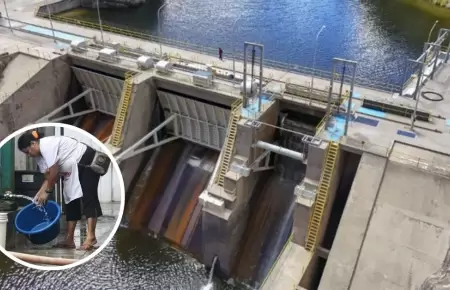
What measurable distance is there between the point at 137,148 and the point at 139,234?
5164 millimetres

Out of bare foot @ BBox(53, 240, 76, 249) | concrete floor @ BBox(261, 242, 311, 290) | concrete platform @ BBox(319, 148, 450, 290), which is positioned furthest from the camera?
concrete floor @ BBox(261, 242, 311, 290)

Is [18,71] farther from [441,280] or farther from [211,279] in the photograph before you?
[441,280]

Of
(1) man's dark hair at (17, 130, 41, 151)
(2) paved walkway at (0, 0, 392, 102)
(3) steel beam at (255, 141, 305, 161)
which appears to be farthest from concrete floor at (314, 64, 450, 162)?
(1) man's dark hair at (17, 130, 41, 151)

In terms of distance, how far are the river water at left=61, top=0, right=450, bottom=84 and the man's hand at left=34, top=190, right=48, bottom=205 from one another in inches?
1391

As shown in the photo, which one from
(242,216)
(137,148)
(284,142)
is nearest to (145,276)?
(242,216)

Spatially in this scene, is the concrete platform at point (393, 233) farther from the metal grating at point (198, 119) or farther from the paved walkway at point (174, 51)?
the metal grating at point (198, 119)

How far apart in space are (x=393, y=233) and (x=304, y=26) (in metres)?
37.3

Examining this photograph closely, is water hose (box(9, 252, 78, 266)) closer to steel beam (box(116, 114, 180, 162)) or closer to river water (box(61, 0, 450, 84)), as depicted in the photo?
steel beam (box(116, 114, 180, 162))

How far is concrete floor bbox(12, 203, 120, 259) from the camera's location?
6.79 metres

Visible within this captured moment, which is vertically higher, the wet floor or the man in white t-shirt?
the man in white t-shirt

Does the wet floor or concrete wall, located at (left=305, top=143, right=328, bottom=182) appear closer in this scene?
concrete wall, located at (left=305, top=143, right=328, bottom=182)

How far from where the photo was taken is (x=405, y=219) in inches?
696

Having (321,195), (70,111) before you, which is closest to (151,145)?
(70,111)

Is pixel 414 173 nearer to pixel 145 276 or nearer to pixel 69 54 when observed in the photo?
pixel 145 276
